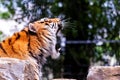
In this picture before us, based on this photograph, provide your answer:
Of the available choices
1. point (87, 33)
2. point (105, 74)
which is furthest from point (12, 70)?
point (87, 33)

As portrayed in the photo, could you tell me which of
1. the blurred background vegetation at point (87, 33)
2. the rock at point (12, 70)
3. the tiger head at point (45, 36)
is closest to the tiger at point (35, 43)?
the tiger head at point (45, 36)

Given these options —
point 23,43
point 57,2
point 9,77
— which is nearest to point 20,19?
point 57,2

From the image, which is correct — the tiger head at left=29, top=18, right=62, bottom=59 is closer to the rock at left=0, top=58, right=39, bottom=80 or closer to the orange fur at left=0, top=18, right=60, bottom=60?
the orange fur at left=0, top=18, right=60, bottom=60

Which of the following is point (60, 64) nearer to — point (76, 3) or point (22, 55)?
point (76, 3)

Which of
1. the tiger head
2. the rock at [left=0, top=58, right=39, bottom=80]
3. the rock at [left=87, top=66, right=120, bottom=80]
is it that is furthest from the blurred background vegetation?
the rock at [left=0, top=58, right=39, bottom=80]

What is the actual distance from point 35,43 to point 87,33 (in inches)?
218

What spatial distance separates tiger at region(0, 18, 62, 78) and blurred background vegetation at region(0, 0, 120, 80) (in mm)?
4766

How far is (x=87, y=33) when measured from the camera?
9992 mm

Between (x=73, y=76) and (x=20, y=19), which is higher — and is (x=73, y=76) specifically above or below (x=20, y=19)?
below

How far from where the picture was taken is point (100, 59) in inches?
384

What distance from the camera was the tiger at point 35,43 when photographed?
4.44 meters

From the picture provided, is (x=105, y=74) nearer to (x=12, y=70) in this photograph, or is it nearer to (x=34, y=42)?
(x=34, y=42)

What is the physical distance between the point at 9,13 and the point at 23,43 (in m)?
5.61

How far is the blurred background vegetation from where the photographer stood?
Result: 378 inches
